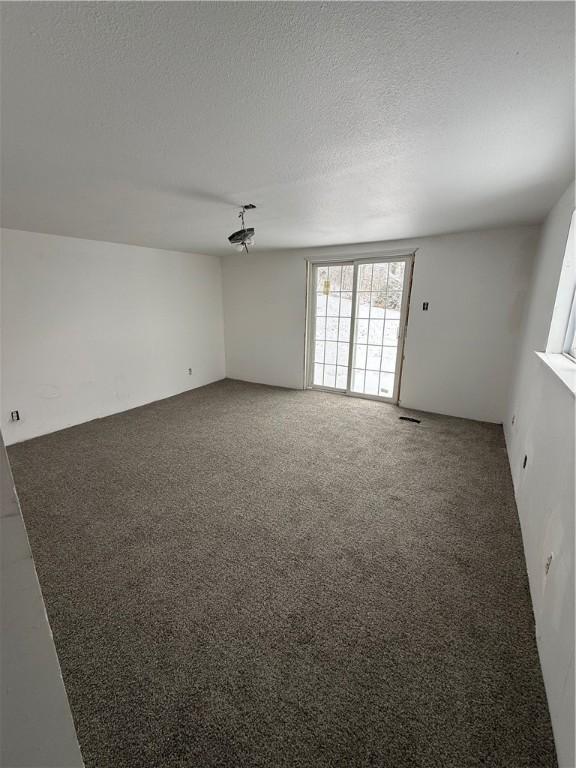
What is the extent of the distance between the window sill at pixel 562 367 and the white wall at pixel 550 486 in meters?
0.03

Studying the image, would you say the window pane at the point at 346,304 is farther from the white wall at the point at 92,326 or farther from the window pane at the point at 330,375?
the white wall at the point at 92,326

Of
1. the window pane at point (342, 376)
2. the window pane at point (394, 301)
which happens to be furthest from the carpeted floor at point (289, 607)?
the window pane at point (394, 301)

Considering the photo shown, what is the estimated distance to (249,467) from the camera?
2.98 metres

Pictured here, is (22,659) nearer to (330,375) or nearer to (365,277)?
(365,277)

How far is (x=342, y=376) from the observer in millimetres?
→ 5148

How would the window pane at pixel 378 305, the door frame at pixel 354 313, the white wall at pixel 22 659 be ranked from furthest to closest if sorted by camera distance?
the window pane at pixel 378 305 < the door frame at pixel 354 313 < the white wall at pixel 22 659

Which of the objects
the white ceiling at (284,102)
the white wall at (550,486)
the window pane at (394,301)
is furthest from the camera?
the window pane at (394,301)

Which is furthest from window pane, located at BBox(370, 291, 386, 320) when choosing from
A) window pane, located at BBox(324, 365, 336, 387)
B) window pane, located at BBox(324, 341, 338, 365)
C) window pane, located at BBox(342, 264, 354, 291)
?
window pane, located at BBox(324, 365, 336, 387)

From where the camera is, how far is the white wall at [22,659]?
1.33 feet

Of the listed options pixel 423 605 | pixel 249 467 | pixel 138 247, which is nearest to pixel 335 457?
pixel 249 467

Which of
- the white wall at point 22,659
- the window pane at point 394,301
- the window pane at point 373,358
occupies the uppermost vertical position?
the window pane at point 394,301

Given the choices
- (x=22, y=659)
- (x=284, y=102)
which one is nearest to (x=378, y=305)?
(x=284, y=102)

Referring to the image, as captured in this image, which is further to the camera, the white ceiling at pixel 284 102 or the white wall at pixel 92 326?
the white wall at pixel 92 326

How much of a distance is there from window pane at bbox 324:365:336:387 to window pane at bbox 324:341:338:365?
Answer: 0.29 ft
